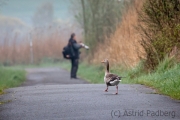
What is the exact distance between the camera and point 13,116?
10.5 m

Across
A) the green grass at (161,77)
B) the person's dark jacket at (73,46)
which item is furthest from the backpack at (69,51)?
the green grass at (161,77)

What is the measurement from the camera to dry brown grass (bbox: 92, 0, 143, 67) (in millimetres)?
22323

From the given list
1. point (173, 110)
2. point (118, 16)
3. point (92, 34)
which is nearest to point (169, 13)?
point (173, 110)

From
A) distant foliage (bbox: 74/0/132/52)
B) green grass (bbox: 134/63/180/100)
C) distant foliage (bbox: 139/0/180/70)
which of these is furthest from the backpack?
green grass (bbox: 134/63/180/100)

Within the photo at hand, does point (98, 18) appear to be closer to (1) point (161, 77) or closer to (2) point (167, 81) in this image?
(1) point (161, 77)

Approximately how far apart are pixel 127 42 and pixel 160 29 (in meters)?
4.05

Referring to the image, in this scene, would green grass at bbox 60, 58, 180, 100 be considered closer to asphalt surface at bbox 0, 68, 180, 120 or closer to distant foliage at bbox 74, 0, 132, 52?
asphalt surface at bbox 0, 68, 180, 120

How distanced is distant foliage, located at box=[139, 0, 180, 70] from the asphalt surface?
4.05 meters

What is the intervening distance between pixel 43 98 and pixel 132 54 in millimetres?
9446

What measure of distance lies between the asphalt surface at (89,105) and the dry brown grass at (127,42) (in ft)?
23.8

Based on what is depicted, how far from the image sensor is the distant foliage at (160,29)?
18719 mm

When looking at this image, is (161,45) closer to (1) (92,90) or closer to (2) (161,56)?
(2) (161,56)

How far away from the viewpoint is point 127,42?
2342 cm

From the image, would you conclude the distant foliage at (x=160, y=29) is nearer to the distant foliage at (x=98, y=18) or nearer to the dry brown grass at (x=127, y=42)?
the dry brown grass at (x=127, y=42)
